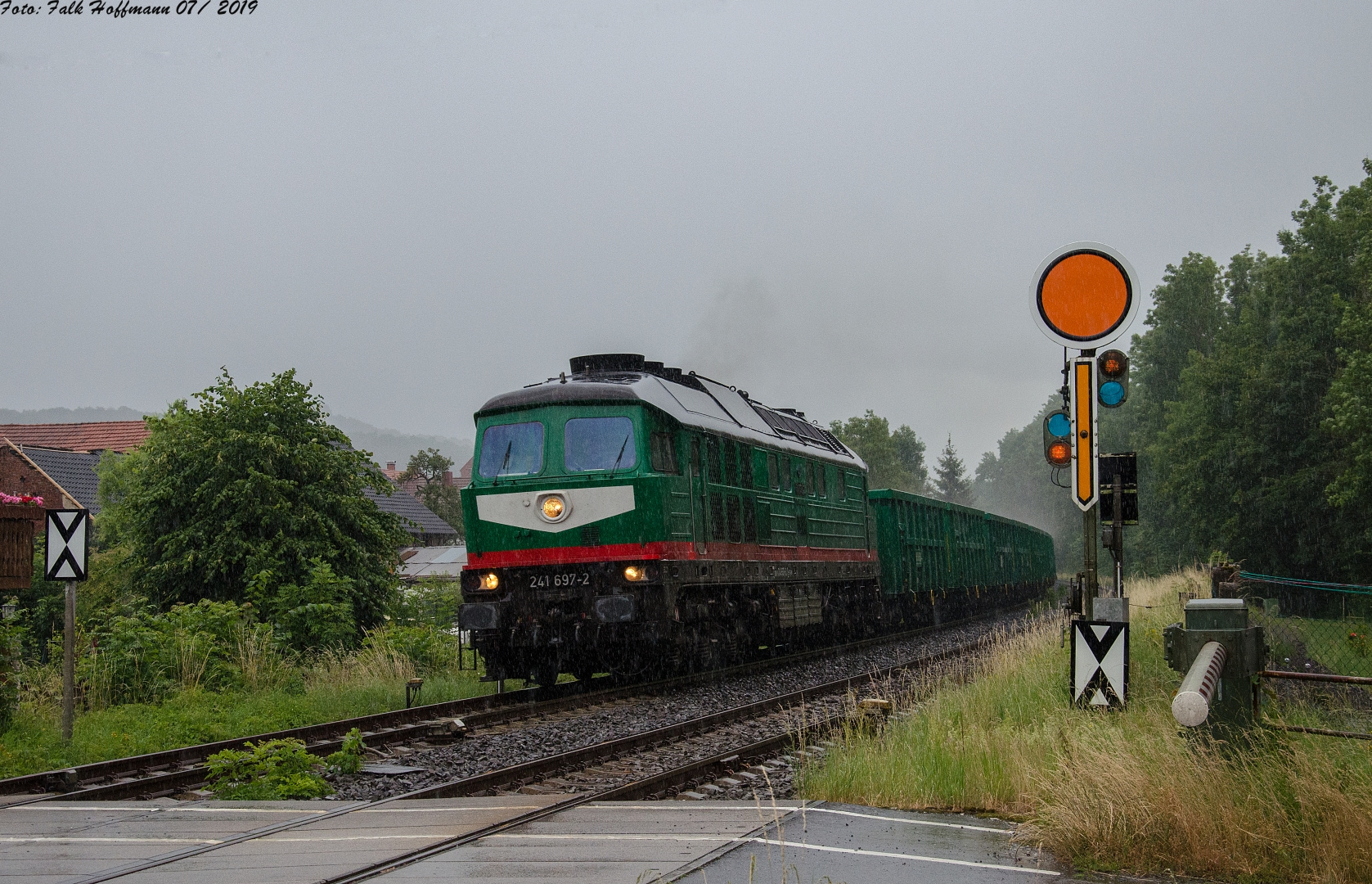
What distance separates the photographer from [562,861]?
5559mm

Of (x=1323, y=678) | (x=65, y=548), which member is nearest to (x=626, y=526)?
(x=65, y=548)

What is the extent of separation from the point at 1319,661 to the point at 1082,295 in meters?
11.8

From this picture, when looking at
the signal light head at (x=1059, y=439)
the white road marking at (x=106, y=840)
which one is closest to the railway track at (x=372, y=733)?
the white road marking at (x=106, y=840)

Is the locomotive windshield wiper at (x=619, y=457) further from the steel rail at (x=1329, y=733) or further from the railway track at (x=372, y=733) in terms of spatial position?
the steel rail at (x=1329, y=733)

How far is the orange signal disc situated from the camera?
745cm

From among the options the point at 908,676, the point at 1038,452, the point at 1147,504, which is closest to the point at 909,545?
the point at 908,676

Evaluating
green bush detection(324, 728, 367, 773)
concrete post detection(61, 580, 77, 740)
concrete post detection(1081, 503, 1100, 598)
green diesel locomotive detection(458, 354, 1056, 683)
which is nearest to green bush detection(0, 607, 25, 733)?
concrete post detection(61, 580, 77, 740)

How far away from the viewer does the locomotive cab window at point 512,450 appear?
542 inches

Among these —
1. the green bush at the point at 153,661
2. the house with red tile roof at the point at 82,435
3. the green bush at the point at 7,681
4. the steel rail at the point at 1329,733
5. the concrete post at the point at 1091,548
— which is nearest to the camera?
the steel rail at the point at 1329,733

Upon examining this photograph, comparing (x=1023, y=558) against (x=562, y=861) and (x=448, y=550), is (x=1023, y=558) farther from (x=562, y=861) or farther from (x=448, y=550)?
(x=562, y=861)

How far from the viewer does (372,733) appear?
1059 cm

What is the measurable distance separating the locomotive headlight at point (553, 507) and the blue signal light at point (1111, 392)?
707 centimetres

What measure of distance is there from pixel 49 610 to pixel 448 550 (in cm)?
2663

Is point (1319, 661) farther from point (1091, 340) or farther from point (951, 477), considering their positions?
point (951, 477)
